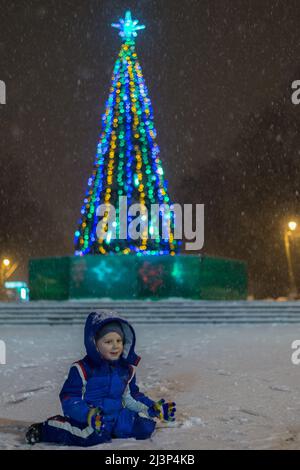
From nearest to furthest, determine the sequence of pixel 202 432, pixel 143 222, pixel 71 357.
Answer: pixel 202 432 < pixel 71 357 < pixel 143 222

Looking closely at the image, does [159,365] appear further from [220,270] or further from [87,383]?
[220,270]

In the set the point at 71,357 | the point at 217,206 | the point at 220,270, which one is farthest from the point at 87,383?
the point at 217,206

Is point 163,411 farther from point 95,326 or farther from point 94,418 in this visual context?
point 95,326

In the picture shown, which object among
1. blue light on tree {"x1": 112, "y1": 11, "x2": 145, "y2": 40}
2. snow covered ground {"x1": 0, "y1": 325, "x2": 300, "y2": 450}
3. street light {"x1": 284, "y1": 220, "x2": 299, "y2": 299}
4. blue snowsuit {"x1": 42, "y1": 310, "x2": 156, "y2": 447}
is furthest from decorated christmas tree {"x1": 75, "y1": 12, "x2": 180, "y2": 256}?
blue snowsuit {"x1": 42, "y1": 310, "x2": 156, "y2": 447}

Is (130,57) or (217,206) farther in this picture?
(217,206)

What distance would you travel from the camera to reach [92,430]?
419cm

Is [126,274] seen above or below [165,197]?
below

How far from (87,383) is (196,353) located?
588cm

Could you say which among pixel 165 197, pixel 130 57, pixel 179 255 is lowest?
pixel 179 255

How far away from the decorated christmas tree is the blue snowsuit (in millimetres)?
16840

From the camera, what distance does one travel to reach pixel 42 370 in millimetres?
8125

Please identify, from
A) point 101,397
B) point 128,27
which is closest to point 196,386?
point 101,397

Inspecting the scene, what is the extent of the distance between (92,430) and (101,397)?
0.26m
